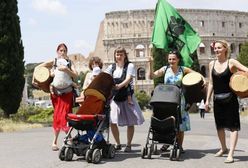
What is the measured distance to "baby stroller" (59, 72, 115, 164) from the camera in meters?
8.19

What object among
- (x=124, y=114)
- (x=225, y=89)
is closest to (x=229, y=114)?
(x=225, y=89)

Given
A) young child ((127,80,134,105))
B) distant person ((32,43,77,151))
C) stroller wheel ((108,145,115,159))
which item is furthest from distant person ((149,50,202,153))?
distant person ((32,43,77,151))

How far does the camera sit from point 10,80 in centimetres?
2012

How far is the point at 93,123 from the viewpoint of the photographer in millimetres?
8250

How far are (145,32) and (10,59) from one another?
6506cm

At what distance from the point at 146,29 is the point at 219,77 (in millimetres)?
76707

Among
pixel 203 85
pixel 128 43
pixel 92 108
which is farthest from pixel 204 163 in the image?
pixel 128 43

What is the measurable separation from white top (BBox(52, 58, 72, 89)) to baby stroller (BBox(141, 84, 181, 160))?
1.88 m

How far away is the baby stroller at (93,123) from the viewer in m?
8.19

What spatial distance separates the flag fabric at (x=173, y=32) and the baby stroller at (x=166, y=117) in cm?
170

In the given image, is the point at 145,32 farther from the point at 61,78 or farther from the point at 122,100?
the point at 122,100

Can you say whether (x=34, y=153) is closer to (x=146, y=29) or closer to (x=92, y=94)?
(x=92, y=94)

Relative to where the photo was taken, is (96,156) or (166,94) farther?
(166,94)

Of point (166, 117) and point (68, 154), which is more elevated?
point (166, 117)
